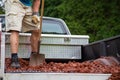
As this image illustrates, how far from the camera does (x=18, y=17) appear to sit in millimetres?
6203

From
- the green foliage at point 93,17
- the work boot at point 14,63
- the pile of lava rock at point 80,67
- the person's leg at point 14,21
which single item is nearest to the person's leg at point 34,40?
the pile of lava rock at point 80,67

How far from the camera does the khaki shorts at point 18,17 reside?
6125mm

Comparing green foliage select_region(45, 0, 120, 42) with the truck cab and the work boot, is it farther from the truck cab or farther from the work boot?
the work boot

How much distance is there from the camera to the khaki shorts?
20.1 feet

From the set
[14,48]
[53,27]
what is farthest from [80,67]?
[53,27]

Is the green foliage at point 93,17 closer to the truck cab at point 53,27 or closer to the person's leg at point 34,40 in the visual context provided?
the truck cab at point 53,27

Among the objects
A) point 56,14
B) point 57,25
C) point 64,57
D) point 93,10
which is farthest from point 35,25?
point 56,14

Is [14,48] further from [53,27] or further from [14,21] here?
[53,27]

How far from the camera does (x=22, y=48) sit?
6.98 meters

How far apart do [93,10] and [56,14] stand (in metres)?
3.72

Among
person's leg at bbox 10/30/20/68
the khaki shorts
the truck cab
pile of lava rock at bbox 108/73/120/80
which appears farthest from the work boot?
the truck cab

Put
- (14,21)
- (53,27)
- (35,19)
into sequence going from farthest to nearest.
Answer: (53,27) < (35,19) < (14,21)

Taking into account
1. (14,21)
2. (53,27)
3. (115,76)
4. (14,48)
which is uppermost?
(14,21)

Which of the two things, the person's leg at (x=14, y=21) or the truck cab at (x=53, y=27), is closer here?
the person's leg at (x=14, y=21)
